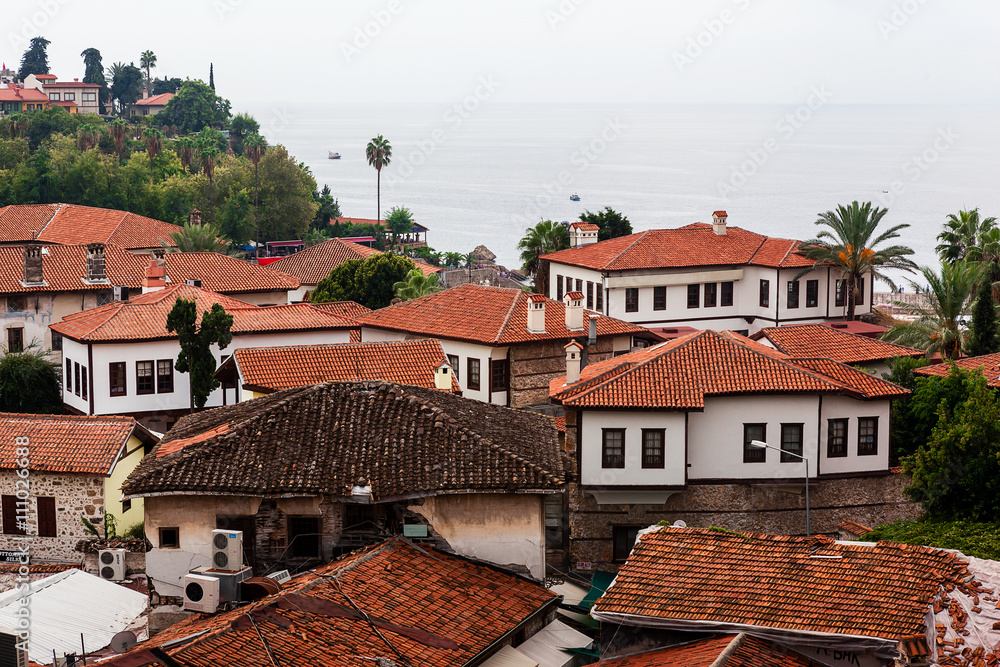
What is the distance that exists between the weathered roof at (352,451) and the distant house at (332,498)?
21 mm

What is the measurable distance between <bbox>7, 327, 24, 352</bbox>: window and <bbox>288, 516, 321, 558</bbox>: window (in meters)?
30.0

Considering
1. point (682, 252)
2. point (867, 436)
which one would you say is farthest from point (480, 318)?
point (682, 252)

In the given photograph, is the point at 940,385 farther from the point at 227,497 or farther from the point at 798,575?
the point at 227,497

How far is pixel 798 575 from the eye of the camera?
47.2ft

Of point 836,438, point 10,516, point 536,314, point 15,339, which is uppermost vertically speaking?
point 536,314

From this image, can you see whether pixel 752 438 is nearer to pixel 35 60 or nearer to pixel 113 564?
pixel 113 564

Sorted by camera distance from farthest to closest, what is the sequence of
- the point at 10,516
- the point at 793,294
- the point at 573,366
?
the point at 793,294, the point at 573,366, the point at 10,516

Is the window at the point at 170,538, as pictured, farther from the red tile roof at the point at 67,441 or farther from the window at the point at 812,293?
the window at the point at 812,293

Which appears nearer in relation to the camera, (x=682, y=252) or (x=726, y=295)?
(x=682, y=252)

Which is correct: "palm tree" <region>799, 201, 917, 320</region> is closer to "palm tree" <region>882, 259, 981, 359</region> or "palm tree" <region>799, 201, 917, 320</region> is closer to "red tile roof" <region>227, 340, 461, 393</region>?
"palm tree" <region>882, 259, 981, 359</region>

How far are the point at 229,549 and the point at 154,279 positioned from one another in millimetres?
29144

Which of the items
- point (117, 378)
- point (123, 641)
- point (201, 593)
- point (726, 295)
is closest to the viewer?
point (201, 593)

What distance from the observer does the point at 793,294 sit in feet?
166

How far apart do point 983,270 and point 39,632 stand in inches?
1345
